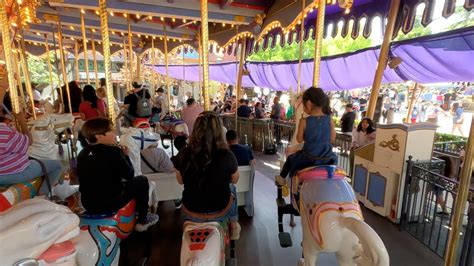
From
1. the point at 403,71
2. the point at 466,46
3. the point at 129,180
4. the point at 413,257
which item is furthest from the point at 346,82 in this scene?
the point at 129,180

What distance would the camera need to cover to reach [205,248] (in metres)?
1.40

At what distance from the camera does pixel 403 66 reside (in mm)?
4824

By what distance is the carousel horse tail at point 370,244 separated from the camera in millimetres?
1350

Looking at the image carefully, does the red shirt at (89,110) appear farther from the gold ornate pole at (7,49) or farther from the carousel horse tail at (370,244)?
the carousel horse tail at (370,244)

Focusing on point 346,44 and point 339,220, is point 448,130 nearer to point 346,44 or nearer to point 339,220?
point 346,44

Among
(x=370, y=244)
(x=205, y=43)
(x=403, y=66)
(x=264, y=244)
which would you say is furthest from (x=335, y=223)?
(x=403, y=66)

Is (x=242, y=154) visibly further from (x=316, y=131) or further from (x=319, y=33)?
(x=319, y=33)

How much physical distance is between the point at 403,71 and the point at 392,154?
2520 mm

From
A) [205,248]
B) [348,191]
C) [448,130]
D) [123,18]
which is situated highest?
[123,18]

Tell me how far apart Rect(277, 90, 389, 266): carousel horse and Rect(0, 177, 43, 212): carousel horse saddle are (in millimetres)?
1807

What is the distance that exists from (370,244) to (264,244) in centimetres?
146

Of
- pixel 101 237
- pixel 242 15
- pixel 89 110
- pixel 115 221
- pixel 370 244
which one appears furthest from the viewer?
pixel 242 15

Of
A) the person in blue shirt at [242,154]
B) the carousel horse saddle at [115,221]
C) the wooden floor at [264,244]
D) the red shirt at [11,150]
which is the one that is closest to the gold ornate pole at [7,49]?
the red shirt at [11,150]

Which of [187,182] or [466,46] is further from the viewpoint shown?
[466,46]
